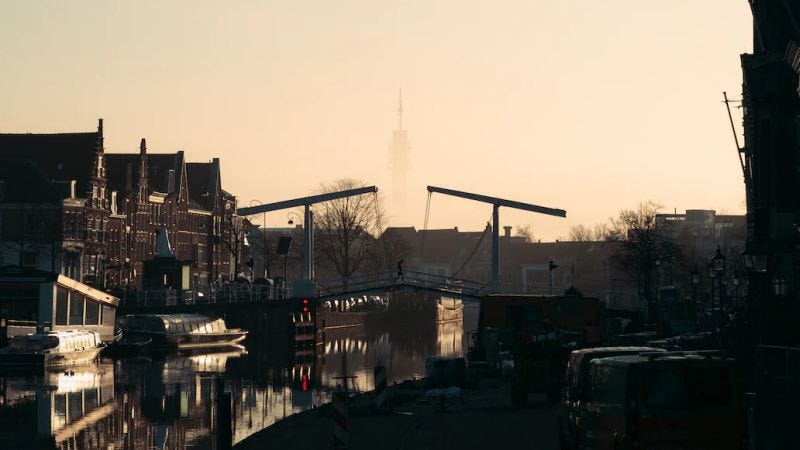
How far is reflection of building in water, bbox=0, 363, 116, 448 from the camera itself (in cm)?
3728

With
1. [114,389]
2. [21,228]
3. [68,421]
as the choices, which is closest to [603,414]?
[68,421]

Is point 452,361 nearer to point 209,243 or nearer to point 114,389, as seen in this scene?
point 114,389

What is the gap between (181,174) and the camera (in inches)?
5359

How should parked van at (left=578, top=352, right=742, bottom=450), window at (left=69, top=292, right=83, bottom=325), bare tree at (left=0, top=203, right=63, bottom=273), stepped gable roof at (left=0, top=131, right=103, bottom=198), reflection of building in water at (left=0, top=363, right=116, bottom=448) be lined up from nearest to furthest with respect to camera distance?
parked van at (left=578, top=352, right=742, bottom=450)
reflection of building in water at (left=0, top=363, right=116, bottom=448)
window at (left=69, top=292, right=83, bottom=325)
bare tree at (left=0, top=203, right=63, bottom=273)
stepped gable roof at (left=0, top=131, right=103, bottom=198)

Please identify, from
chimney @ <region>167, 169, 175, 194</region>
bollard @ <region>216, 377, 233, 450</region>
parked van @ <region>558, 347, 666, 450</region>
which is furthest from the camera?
chimney @ <region>167, 169, 175, 194</region>

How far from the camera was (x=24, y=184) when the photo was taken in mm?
108312

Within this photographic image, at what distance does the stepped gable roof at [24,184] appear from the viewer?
107 metres

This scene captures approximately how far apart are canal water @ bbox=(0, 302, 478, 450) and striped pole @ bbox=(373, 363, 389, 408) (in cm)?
65

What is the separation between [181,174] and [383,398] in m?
100.0

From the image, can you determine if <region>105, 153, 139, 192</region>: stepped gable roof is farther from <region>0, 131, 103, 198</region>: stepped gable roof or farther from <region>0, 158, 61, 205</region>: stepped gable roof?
<region>0, 158, 61, 205</region>: stepped gable roof

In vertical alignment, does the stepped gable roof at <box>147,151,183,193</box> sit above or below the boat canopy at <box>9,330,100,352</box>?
above

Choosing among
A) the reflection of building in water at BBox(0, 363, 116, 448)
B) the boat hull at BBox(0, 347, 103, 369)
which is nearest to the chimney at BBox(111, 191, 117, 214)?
the boat hull at BBox(0, 347, 103, 369)

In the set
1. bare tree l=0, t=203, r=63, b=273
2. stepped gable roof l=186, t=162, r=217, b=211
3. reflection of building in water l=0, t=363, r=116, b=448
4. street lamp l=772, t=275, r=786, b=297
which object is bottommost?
reflection of building in water l=0, t=363, r=116, b=448

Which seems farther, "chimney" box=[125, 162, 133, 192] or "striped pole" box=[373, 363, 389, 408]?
"chimney" box=[125, 162, 133, 192]
